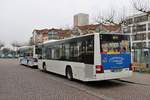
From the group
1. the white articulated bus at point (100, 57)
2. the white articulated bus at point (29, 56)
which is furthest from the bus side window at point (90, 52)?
the white articulated bus at point (29, 56)

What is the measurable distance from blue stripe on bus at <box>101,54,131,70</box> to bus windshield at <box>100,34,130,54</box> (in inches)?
8.2

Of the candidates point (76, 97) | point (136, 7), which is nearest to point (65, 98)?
point (76, 97)

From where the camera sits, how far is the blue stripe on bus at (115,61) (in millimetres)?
10781

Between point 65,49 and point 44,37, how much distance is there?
9987cm

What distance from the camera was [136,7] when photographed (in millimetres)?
21109

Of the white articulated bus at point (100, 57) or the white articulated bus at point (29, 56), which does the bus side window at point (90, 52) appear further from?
the white articulated bus at point (29, 56)

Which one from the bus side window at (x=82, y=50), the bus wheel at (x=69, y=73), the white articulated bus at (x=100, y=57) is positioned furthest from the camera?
the bus wheel at (x=69, y=73)

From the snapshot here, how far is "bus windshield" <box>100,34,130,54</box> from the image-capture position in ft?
35.5

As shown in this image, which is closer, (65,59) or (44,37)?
Result: (65,59)

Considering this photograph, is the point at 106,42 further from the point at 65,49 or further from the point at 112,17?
the point at 112,17

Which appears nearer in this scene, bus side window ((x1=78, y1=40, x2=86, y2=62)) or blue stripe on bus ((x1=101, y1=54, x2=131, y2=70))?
blue stripe on bus ((x1=101, y1=54, x2=131, y2=70))

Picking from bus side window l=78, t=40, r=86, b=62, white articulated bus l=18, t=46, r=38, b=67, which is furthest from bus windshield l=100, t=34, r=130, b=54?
white articulated bus l=18, t=46, r=38, b=67

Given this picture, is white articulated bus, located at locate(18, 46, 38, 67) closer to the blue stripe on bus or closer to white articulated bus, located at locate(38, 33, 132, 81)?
white articulated bus, located at locate(38, 33, 132, 81)

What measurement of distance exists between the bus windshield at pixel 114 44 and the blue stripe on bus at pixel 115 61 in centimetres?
21
